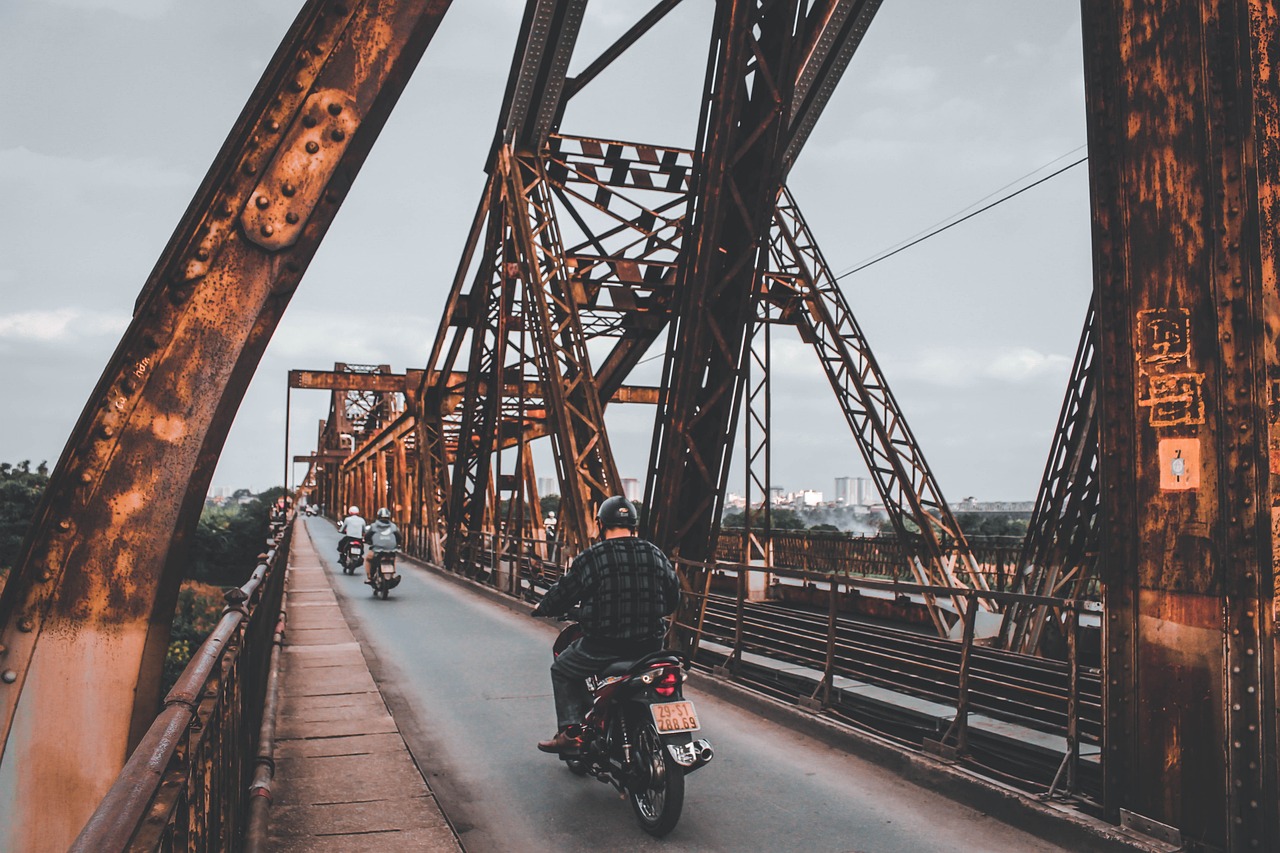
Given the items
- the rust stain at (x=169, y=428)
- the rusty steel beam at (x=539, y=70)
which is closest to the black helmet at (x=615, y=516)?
the rust stain at (x=169, y=428)

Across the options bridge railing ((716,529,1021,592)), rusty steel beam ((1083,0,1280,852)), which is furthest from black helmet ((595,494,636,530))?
bridge railing ((716,529,1021,592))

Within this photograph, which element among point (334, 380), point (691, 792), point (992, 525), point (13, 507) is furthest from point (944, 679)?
point (13, 507)

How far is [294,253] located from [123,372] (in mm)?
641

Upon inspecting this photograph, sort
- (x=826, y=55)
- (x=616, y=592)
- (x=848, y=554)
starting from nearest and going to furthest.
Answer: (x=616, y=592) → (x=826, y=55) → (x=848, y=554)

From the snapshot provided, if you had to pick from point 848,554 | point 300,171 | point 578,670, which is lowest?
point 848,554

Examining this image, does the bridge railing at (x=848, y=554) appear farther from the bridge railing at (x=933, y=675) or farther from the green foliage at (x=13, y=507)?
the green foliage at (x=13, y=507)

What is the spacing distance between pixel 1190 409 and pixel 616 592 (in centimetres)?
288

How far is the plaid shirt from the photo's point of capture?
17.6ft

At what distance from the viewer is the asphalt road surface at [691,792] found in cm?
482

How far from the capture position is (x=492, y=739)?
273 inches

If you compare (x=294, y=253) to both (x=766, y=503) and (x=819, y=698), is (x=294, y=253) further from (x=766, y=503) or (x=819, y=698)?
(x=766, y=503)

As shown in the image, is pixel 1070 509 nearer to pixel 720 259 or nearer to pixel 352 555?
pixel 720 259

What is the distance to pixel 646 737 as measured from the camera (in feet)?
16.5

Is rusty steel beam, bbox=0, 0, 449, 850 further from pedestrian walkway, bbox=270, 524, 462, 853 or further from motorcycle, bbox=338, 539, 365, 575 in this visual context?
motorcycle, bbox=338, 539, 365, 575
